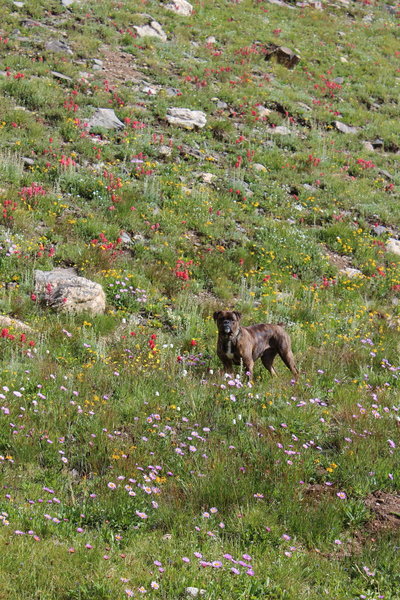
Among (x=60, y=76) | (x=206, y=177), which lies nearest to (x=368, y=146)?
(x=206, y=177)

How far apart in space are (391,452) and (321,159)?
13040mm

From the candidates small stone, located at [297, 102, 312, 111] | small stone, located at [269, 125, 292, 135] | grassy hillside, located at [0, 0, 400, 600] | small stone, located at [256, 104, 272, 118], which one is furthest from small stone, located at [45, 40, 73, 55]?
small stone, located at [297, 102, 312, 111]

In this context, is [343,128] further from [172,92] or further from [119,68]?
[119,68]

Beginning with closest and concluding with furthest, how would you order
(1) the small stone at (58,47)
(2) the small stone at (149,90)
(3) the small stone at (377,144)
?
1. (2) the small stone at (149,90)
2. (1) the small stone at (58,47)
3. (3) the small stone at (377,144)

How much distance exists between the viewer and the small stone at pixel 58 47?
18.1 m

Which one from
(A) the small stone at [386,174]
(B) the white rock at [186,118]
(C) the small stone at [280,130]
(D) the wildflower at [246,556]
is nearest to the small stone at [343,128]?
(C) the small stone at [280,130]

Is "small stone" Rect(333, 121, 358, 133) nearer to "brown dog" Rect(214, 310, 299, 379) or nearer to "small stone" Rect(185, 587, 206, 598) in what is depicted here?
"brown dog" Rect(214, 310, 299, 379)

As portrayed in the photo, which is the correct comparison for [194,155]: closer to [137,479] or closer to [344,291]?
[344,291]

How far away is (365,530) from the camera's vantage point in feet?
16.5

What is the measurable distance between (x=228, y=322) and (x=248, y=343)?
51 cm

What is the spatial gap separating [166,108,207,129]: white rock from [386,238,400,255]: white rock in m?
6.28

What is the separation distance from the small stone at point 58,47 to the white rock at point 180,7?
821 centimetres

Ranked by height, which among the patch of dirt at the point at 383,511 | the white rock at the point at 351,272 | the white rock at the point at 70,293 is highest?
the patch of dirt at the point at 383,511

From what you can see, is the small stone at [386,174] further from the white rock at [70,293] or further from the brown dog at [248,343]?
the white rock at [70,293]
